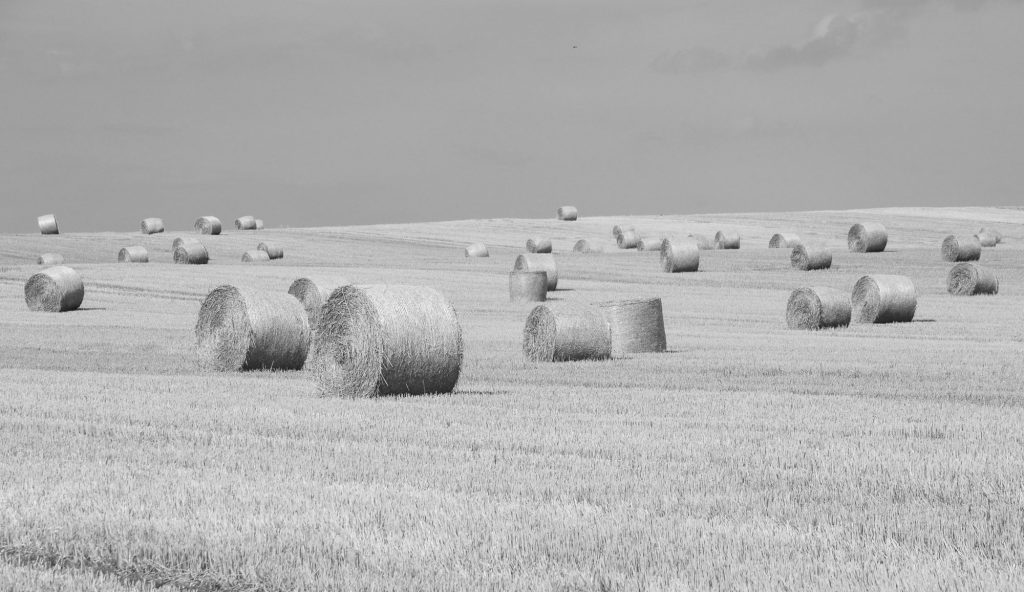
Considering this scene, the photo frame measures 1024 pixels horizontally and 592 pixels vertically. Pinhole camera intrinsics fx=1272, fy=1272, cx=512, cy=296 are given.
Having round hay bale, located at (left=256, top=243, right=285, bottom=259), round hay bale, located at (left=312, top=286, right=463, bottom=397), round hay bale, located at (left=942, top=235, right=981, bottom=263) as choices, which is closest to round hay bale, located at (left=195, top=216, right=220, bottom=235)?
round hay bale, located at (left=256, top=243, right=285, bottom=259)

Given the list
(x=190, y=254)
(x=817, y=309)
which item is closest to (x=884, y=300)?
(x=817, y=309)

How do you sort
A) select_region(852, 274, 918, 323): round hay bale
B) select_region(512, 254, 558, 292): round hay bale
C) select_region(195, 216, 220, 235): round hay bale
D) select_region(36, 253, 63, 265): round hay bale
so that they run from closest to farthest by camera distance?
select_region(852, 274, 918, 323): round hay bale
select_region(512, 254, 558, 292): round hay bale
select_region(36, 253, 63, 265): round hay bale
select_region(195, 216, 220, 235): round hay bale

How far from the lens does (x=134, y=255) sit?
48438 mm

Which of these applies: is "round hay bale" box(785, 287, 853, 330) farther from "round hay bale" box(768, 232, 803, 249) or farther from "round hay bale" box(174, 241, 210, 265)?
"round hay bale" box(768, 232, 803, 249)

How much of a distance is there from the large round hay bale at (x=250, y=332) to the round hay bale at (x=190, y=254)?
1199 inches

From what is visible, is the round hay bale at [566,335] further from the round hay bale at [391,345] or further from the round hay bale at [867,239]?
the round hay bale at [867,239]

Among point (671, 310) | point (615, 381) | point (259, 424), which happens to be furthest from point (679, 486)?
point (671, 310)

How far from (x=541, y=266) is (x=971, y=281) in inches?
473

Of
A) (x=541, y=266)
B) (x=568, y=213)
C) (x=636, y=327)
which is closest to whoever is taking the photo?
(x=636, y=327)

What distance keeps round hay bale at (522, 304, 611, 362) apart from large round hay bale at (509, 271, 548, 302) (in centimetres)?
1385

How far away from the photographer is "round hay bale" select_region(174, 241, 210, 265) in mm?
47647

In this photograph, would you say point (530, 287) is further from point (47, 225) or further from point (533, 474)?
point (47, 225)

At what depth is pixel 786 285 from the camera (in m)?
38.5

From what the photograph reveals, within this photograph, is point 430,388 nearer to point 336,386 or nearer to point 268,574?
point 336,386
